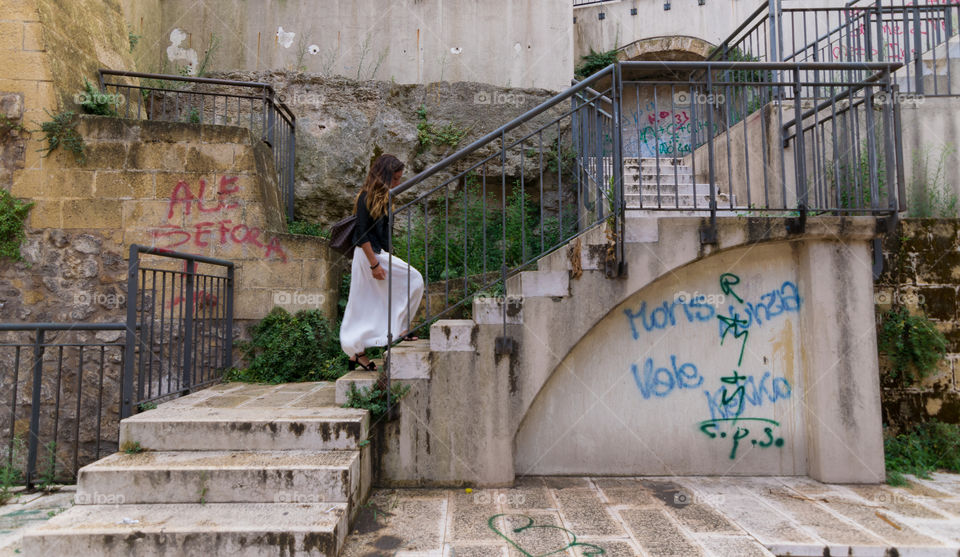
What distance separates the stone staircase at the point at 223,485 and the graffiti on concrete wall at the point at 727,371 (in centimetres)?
261

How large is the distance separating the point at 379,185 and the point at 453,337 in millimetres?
1433

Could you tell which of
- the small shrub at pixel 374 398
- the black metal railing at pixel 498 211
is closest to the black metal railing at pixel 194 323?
the small shrub at pixel 374 398

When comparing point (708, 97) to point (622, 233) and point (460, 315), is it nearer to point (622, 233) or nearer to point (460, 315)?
point (622, 233)

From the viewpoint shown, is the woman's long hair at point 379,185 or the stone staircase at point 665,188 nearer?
the woman's long hair at point 379,185

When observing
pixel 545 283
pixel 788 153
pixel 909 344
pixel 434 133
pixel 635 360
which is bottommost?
pixel 635 360

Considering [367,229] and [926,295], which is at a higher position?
[367,229]

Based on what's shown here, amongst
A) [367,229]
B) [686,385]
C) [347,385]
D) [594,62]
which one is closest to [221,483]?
[347,385]

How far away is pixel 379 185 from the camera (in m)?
4.36

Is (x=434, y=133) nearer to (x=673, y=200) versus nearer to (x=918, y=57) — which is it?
(x=673, y=200)

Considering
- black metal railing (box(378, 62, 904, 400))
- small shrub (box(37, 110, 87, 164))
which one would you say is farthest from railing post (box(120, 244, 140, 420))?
small shrub (box(37, 110, 87, 164))

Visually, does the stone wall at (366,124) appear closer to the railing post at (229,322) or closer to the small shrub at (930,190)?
the railing post at (229,322)

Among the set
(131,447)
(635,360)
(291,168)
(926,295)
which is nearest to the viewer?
(131,447)

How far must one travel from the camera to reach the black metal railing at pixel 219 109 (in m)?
6.50

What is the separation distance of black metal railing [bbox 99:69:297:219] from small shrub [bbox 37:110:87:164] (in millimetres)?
638
